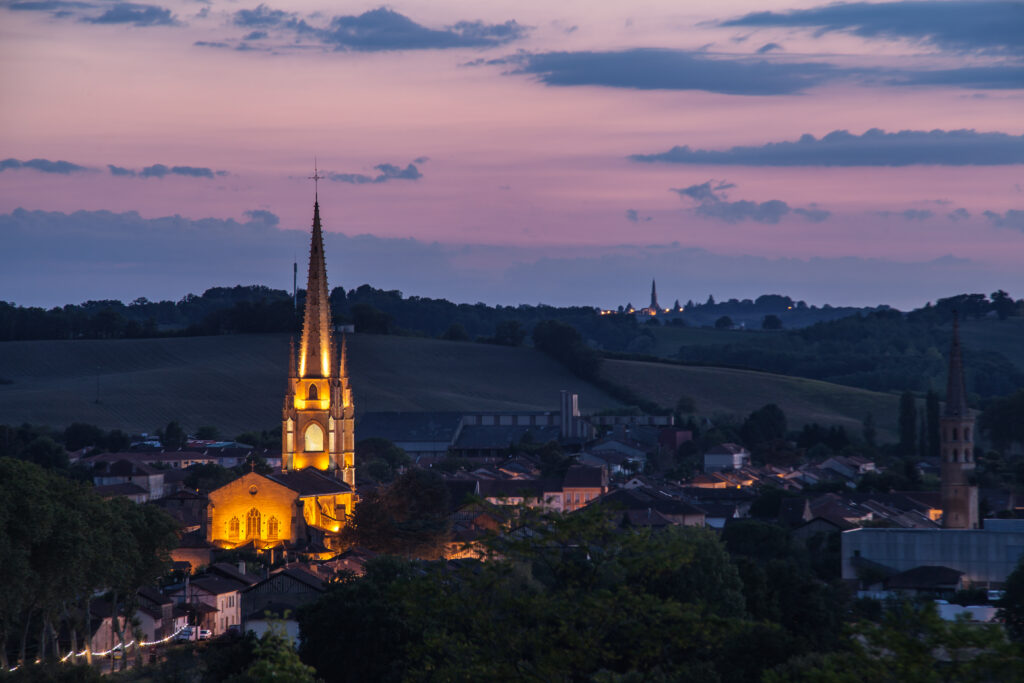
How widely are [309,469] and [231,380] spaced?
239 feet

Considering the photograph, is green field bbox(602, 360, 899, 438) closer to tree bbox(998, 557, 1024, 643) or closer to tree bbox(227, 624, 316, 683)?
tree bbox(998, 557, 1024, 643)

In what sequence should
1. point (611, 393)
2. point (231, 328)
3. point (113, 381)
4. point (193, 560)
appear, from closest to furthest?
point (193, 560) < point (113, 381) < point (611, 393) < point (231, 328)

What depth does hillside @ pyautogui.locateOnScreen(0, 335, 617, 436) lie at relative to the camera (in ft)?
450

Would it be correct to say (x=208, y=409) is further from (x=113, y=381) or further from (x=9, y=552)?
(x=9, y=552)

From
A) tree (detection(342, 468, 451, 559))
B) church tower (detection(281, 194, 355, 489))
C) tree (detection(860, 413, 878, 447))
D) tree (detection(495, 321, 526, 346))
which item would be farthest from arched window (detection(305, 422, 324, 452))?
tree (detection(495, 321, 526, 346))

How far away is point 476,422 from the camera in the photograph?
139 m

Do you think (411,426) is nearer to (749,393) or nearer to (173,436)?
(173,436)

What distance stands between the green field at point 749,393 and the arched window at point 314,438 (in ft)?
245

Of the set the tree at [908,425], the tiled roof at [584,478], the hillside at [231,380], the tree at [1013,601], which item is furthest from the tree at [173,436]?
the tree at [1013,601]

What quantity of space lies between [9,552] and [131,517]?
10579 mm

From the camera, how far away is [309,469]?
8075cm

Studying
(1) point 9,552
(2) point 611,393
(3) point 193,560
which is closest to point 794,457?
(2) point 611,393

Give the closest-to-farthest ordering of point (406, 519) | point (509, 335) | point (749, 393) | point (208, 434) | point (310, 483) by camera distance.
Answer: point (406, 519), point (310, 483), point (208, 434), point (749, 393), point (509, 335)

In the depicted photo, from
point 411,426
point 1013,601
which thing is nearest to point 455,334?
point 411,426
